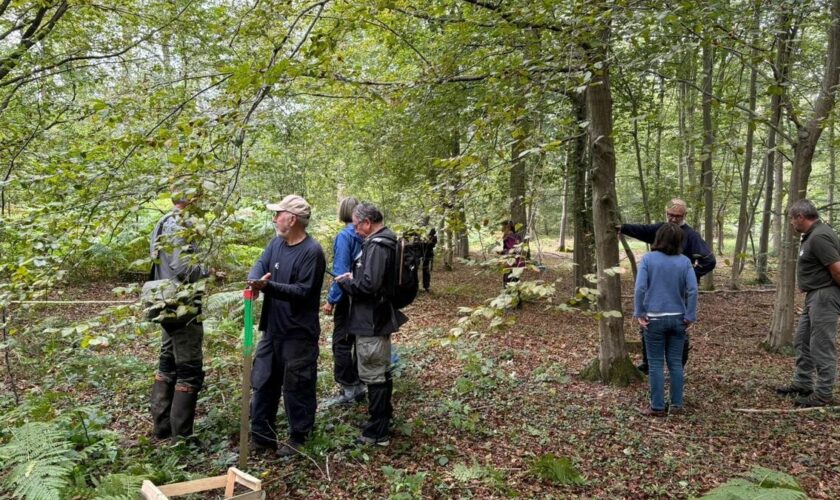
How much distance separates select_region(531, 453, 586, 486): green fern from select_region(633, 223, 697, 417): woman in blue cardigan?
158 centimetres

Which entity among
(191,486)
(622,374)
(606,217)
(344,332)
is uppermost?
(606,217)

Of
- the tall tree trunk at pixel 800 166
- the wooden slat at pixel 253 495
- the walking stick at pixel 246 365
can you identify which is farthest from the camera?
the tall tree trunk at pixel 800 166

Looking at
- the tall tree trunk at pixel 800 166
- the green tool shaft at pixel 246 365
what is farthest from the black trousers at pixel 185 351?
the tall tree trunk at pixel 800 166

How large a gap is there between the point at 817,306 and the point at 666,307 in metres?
1.89

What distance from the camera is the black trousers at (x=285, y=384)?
4.20 metres

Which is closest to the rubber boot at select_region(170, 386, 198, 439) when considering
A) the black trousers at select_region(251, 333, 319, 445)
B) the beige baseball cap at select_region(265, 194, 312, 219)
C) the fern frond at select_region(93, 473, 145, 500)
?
the black trousers at select_region(251, 333, 319, 445)

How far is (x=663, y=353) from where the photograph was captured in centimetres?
513

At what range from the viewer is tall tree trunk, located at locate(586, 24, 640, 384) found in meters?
5.46

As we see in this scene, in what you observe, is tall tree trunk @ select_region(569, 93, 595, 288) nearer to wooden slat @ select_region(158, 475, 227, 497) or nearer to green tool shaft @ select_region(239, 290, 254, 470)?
green tool shaft @ select_region(239, 290, 254, 470)

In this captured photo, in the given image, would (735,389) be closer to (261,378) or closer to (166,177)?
(261,378)

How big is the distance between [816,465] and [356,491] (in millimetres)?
3762

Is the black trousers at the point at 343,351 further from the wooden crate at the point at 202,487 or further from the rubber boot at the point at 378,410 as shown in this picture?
the wooden crate at the point at 202,487

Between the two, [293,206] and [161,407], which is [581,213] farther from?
[161,407]

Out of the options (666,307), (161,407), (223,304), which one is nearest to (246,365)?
(161,407)
